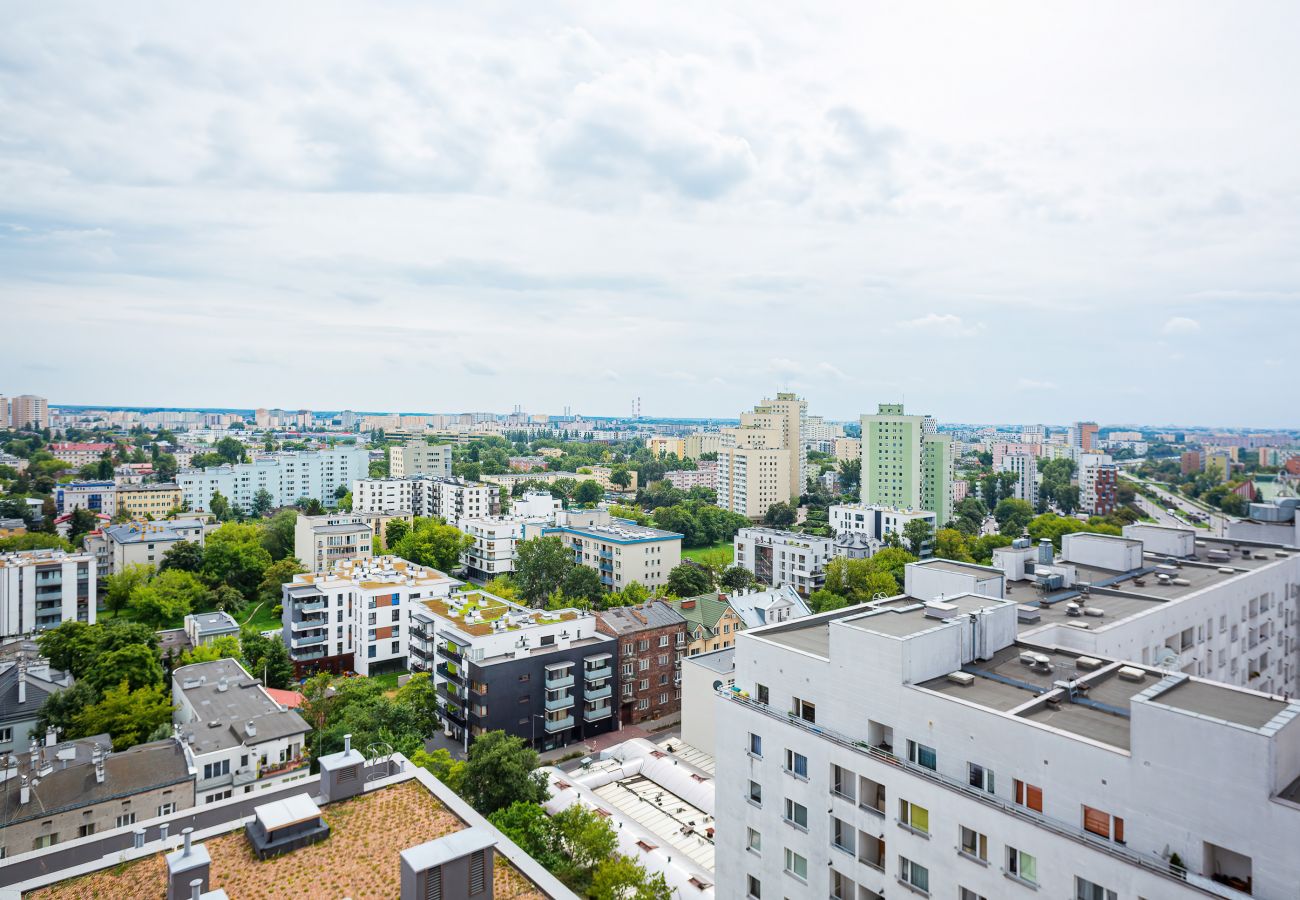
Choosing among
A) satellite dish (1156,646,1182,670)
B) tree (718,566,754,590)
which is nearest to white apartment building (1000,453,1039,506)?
tree (718,566,754,590)

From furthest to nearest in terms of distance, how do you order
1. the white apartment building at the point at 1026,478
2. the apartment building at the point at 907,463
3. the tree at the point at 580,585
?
the white apartment building at the point at 1026,478 → the apartment building at the point at 907,463 → the tree at the point at 580,585

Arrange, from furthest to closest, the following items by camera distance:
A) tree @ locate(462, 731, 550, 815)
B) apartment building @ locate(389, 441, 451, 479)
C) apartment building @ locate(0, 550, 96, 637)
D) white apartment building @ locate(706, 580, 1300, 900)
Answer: apartment building @ locate(389, 441, 451, 479)
apartment building @ locate(0, 550, 96, 637)
tree @ locate(462, 731, 550, 815)
white apartment building @ locate(706, 580, 1300, 900)

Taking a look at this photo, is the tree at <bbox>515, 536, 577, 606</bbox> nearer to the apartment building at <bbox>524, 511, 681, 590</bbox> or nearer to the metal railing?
the apartment building at <bbox>524, 511, 681, 590</bbox>

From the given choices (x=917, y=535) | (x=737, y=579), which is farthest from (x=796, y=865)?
(x=917, y=535)

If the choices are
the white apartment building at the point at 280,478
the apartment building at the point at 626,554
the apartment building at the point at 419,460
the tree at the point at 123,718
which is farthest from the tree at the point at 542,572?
the apartment building at the point at 419,460

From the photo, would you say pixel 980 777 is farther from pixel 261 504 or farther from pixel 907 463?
pixel 261 504

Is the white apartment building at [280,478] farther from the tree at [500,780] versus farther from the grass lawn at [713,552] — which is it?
the tree at [500,780]

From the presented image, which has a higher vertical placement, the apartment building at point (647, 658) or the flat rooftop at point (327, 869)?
the flat rooftop at point (327, 869)
